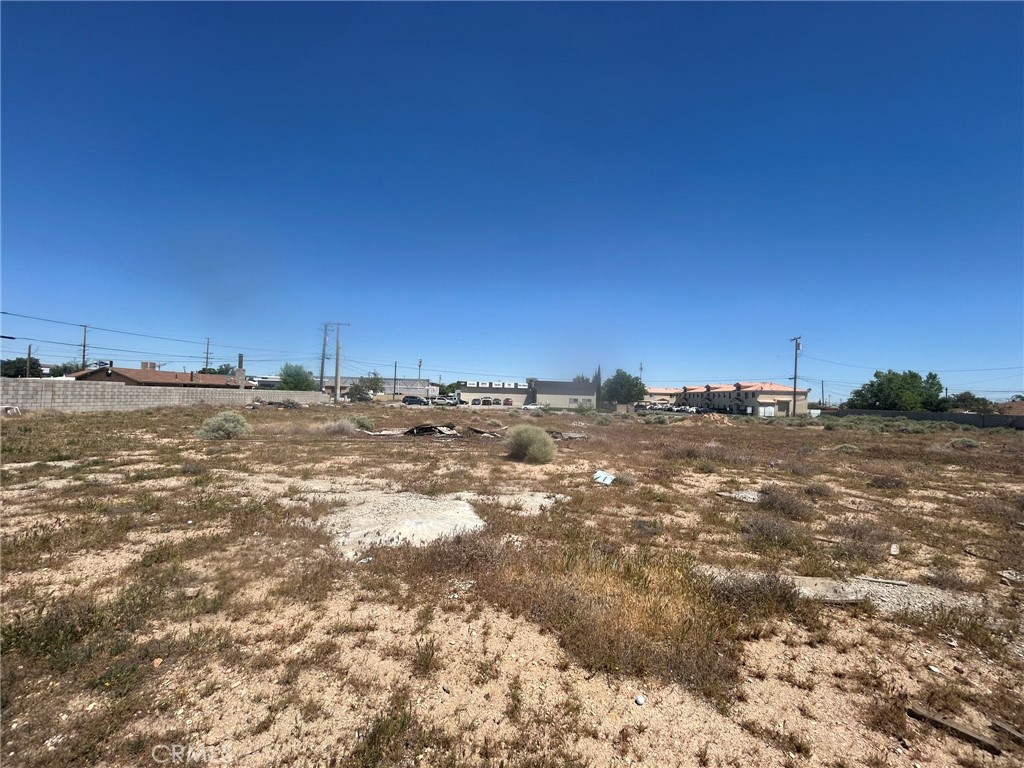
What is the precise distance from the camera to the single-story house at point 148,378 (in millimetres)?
57156

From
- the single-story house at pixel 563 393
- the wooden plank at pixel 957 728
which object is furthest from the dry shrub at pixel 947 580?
the single-story house at pixel 563 393

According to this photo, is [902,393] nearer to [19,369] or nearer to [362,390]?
[362,390]

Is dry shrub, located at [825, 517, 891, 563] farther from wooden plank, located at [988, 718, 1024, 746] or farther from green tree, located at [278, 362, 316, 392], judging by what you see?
green tree, located at [278, 362, 316, 392]

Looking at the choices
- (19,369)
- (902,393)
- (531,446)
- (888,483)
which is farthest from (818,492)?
(19,369)

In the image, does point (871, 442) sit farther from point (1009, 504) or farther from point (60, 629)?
point (60, 629)

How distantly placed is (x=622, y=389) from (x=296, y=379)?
63.7 metres

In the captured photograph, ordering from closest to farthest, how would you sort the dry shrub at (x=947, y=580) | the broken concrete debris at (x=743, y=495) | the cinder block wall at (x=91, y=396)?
the dry shrub at (x=947, y=580)
the broken concrete debris at (x=743, y=495)
the cinder block wall at (x=91, y=396)

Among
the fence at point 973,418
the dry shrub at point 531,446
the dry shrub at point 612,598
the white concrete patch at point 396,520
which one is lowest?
the white concrete patch at point 396,520

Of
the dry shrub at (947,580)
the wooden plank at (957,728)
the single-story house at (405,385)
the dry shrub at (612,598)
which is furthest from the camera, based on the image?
the single-story house at (405,385)

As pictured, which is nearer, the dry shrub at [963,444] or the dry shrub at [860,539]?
the dry shrub at [860,539]

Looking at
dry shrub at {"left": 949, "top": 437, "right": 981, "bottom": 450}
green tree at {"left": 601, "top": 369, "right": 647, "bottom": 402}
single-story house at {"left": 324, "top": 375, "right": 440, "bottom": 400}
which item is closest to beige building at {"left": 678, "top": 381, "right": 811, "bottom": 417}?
green tree at {"left": 601, "top": 369, "right": 647, "bottom": 402}

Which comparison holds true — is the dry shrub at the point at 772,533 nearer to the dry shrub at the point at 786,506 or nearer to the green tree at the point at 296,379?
the dry shrub at the point at 786,506

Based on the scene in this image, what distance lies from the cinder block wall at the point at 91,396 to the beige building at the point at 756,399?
84.1 m

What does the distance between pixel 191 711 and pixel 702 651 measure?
453 cm
